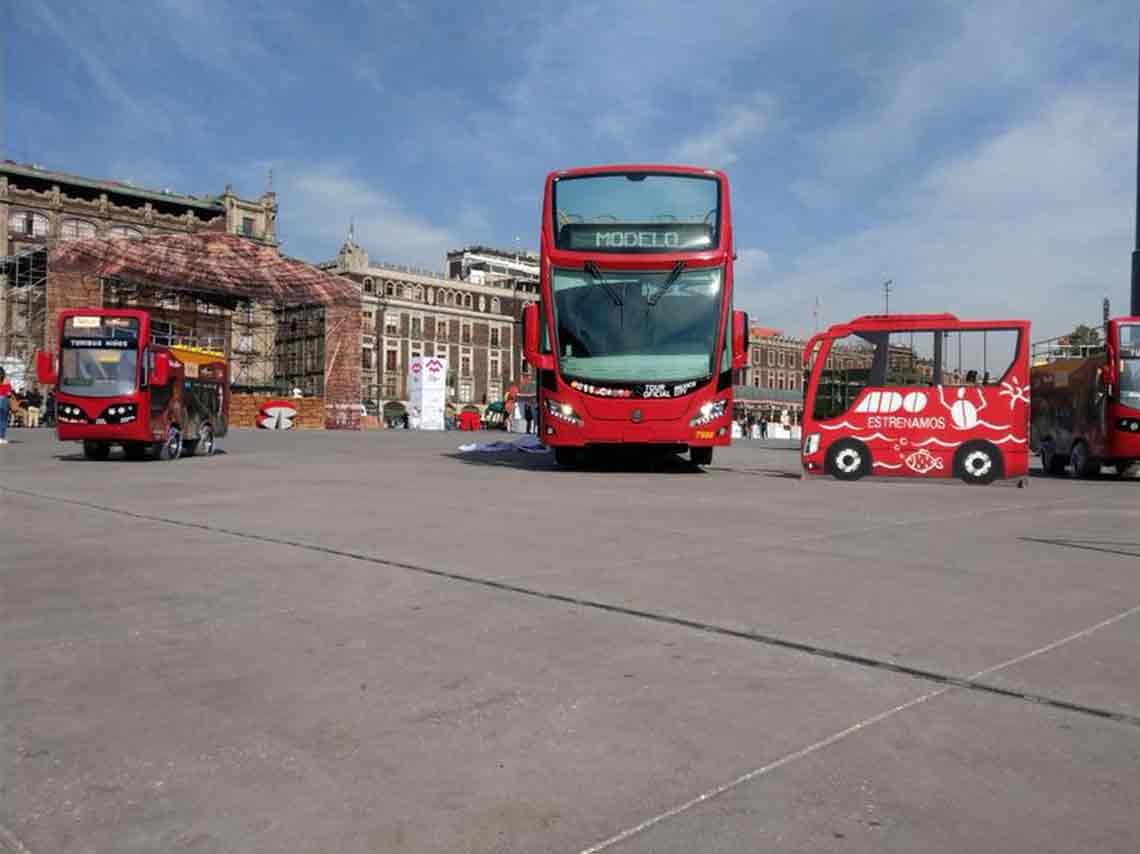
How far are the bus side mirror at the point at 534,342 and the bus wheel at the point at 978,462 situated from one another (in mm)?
6397

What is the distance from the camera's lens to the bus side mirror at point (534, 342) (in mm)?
14898

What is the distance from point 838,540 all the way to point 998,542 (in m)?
1.21

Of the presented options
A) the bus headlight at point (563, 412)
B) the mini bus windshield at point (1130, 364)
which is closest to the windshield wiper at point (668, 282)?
the bus headlight at point (563, 412)

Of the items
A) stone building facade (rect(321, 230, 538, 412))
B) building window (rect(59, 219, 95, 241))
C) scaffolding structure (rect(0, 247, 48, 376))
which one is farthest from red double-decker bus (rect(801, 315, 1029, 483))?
stone building facade (rect(321, 230, 538, 412))

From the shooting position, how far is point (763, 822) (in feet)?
7.53

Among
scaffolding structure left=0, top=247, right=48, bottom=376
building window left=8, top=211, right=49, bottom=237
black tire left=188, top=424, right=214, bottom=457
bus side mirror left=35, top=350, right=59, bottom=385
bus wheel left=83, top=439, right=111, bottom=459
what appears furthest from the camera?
building window left=8, top=211, right=49, bottom=237

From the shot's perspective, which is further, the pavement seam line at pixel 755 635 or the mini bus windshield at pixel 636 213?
the mini bus windshield at pixel 636 213

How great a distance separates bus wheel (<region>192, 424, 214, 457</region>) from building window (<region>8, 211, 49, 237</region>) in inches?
2140

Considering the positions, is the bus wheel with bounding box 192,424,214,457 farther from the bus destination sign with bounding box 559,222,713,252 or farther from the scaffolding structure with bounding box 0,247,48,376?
the scaffolding structure with bounding box 0,247,48,376

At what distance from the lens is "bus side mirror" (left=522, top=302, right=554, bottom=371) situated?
14898mm

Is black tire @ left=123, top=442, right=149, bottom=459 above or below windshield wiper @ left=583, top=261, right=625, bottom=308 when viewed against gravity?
below

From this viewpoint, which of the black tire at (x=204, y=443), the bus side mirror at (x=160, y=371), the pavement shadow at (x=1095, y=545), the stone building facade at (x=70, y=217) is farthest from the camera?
the stone building facade at (x=70, y=217)

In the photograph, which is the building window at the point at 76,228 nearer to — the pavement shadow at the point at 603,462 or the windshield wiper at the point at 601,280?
the pavement shadow at the point at 603,462

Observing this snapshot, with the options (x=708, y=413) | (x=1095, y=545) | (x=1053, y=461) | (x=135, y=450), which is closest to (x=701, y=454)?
(x=708, y=413)
